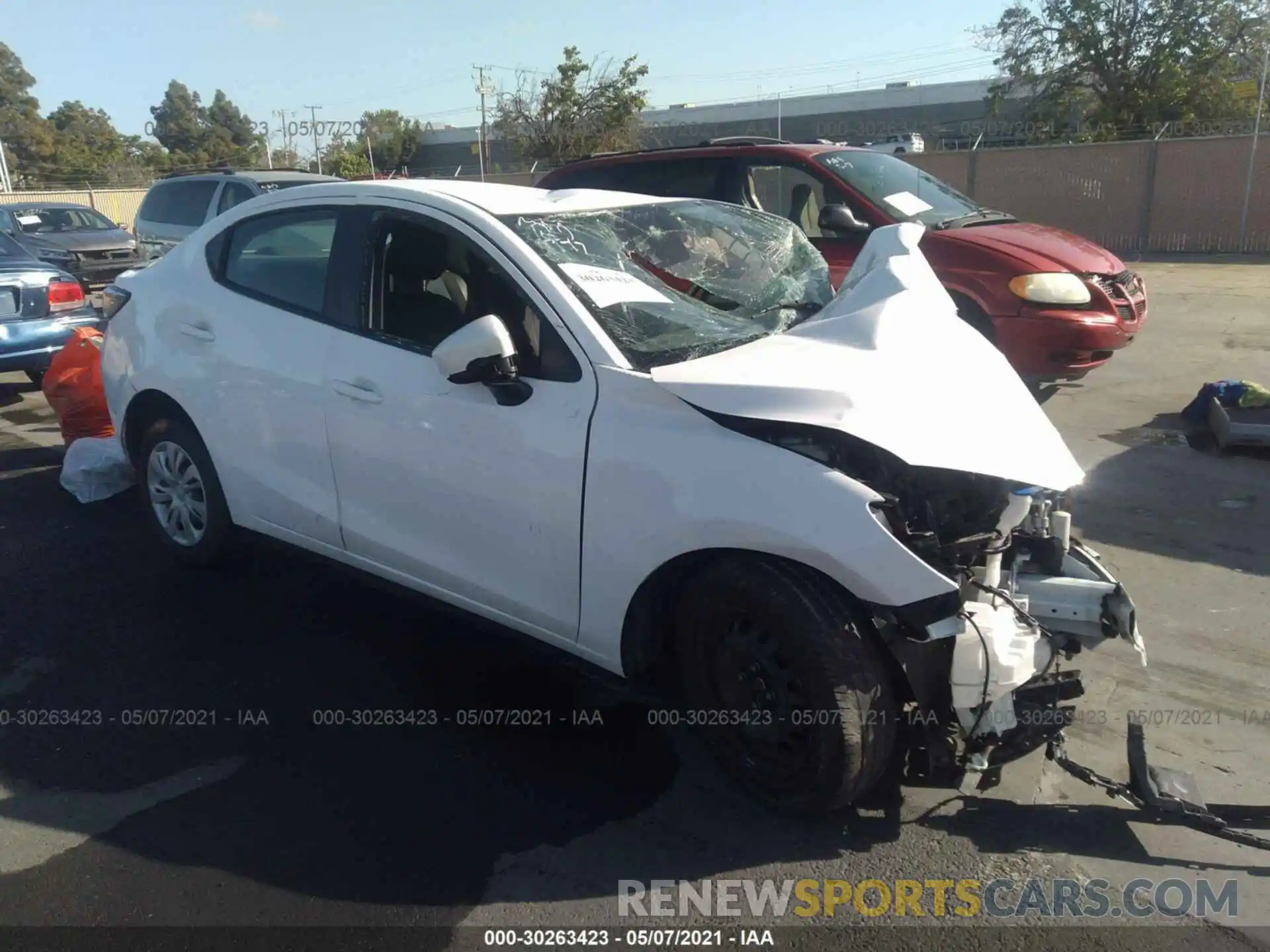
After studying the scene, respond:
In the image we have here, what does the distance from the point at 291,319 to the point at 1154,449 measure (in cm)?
534

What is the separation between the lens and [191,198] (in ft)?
41.2

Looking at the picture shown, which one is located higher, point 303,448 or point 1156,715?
point 303,448

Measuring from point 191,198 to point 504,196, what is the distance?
32.8 ft

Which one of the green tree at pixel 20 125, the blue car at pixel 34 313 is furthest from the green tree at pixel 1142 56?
the green tree at pixel 20 125

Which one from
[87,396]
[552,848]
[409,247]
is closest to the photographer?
[552,848]

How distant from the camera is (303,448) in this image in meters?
4.15

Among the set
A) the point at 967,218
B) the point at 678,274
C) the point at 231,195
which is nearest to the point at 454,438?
the point at 678,274

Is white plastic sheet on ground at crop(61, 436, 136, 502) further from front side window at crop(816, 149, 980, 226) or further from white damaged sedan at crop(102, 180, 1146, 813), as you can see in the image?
front side window at crop(816, 149, 980, 226)

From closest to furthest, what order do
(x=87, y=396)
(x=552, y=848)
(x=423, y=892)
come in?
(x=423, y=892) < (x=552, y=848) < (x=87, y=396)

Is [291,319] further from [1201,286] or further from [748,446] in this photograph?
[1201,286]

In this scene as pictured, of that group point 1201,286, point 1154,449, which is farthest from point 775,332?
point 1201,286

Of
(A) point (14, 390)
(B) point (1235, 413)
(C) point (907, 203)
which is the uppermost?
(C) point (907, 203)

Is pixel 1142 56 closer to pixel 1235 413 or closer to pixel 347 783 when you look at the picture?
pixel 1235 413

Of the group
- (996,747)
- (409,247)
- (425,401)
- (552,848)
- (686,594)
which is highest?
(409,247)
